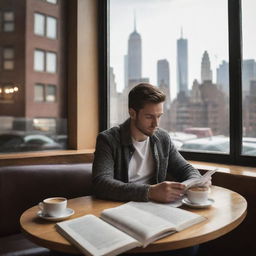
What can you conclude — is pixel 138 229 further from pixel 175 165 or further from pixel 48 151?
pixel 48 151

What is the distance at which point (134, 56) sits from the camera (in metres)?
2.87

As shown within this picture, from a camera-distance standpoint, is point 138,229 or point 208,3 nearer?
point 138,229

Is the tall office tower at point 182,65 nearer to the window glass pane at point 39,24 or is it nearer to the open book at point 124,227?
the window glass pane at point 39,24

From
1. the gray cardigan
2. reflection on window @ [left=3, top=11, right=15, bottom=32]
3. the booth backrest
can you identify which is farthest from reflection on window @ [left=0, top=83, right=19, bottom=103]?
the gray cardigan

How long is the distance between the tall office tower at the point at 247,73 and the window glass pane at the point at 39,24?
74.4 inches

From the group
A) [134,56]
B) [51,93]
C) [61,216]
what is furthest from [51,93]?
[61,216]

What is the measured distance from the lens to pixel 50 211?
45.1 inches

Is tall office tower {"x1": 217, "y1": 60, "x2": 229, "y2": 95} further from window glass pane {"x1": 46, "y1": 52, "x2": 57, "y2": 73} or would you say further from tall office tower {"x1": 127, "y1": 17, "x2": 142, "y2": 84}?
window glass pane {"x1": 46, "y1": 52, "x2": 57, "y2": 73}

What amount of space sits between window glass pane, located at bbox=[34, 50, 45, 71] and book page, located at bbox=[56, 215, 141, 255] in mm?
2003

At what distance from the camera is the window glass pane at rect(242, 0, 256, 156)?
2033mm

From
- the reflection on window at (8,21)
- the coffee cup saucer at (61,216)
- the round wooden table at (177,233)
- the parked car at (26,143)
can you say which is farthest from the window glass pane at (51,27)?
the coffee cup saucer at (61,216)

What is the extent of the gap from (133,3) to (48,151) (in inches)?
66.8

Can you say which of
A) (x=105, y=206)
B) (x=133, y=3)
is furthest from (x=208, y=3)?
(x=105, y=206)

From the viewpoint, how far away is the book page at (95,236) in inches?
34.0
